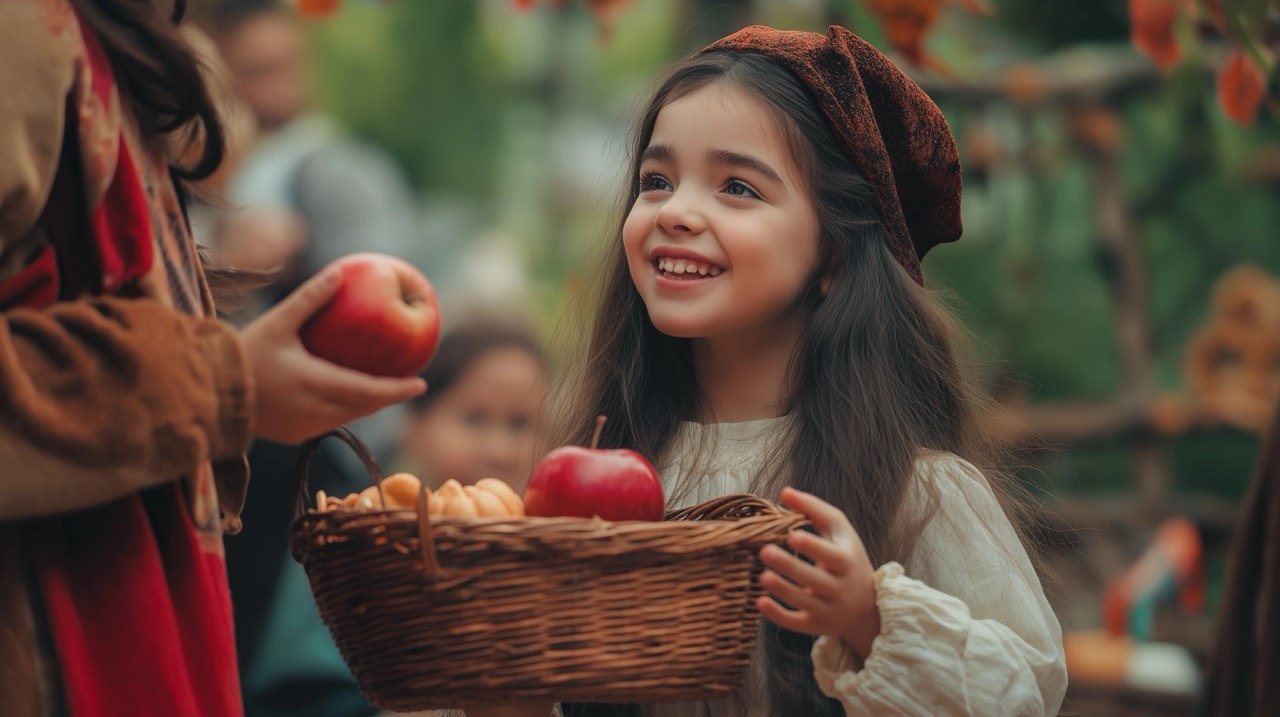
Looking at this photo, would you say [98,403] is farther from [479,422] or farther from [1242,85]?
[479,422]

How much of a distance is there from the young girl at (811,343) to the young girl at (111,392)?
565 millimetres

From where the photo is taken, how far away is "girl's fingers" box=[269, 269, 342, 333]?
1.69 meters

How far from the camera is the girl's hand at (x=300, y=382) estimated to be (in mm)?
1667

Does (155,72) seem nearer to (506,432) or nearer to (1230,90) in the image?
(1230,90)

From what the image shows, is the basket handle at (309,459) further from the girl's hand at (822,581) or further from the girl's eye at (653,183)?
the girl's eye at (653,183)

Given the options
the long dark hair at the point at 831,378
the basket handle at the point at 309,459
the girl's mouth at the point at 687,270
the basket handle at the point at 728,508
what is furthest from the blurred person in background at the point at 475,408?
the basket handle at the point at 309,459

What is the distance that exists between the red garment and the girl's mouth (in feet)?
2.62

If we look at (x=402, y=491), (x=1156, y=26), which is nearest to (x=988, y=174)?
(x=1156, y=26)

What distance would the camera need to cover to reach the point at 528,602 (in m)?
1.73

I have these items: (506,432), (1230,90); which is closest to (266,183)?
(506,432)

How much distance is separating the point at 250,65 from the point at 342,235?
0.82 metres

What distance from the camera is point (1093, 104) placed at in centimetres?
676

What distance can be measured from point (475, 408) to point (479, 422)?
4 cm

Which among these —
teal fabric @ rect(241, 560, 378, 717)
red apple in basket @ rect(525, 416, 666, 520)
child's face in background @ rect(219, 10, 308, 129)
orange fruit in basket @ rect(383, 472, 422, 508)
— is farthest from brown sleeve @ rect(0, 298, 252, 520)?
child's face in background @ rect(219, 10, 308, 129)
